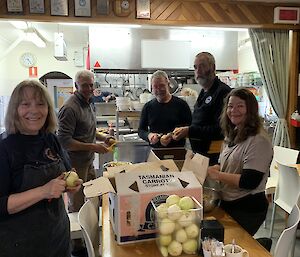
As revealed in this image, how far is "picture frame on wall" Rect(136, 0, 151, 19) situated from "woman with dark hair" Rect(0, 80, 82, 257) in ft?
7.41

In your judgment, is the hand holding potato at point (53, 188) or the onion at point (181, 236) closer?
the onion at point (181, 236)

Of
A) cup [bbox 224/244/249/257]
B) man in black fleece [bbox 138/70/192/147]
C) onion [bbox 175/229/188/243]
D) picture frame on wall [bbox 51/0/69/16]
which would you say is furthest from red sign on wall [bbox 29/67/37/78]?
cup [bbox 224/244/249/257]

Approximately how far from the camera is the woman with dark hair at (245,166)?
167cm

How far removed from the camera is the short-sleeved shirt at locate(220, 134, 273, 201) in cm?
167

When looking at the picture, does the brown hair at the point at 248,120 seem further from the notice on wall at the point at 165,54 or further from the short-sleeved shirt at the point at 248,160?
the notice on wall at the point at 165,54

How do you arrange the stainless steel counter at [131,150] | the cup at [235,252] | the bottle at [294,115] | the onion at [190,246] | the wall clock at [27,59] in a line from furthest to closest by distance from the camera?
the wall clock at [27,59]
the bottle at [294,115]
the stainless steel counter at [131,150]
the onion at [190,246]
the cup at [235,252]

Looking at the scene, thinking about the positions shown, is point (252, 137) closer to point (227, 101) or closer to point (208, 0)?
point (227, 101)

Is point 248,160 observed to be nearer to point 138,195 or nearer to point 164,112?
point 138,195

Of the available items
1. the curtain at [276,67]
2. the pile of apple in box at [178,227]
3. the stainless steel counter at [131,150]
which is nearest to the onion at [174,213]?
the pile of apple in box at [178,227]

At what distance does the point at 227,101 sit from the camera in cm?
194

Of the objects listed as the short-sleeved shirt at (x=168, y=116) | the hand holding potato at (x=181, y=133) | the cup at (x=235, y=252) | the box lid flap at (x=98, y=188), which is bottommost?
the cup at (x=235, y=252)

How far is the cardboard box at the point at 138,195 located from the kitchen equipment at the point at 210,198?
0.28m

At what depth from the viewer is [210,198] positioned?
5.74 ft

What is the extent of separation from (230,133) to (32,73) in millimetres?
7152
